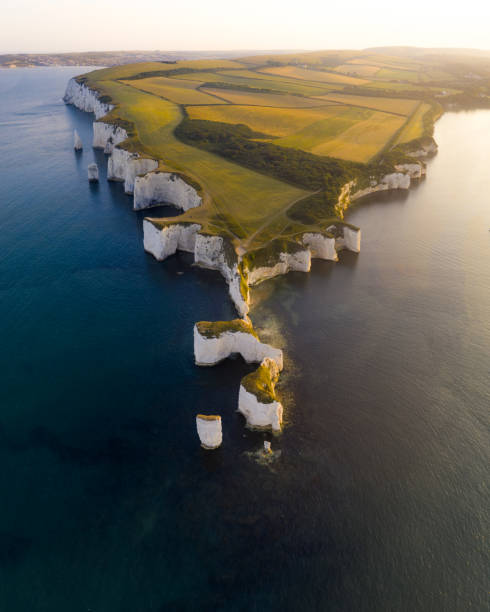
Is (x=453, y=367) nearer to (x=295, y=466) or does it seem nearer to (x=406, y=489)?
(x=406, y=489)

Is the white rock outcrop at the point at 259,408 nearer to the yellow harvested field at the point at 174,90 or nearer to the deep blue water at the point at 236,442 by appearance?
the deep blue water at the point at 236,442

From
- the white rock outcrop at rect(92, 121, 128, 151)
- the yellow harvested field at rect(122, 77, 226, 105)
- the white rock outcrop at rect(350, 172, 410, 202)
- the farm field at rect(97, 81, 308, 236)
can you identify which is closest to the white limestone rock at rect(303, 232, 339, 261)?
the farm field at rect(97, 81, 308, 236)

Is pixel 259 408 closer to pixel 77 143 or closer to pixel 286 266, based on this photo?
pixel 286 266

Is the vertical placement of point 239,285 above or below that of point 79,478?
above

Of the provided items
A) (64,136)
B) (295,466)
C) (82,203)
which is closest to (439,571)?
(295,466)

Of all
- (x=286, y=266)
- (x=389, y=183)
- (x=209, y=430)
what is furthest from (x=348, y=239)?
(x=209, y=430)

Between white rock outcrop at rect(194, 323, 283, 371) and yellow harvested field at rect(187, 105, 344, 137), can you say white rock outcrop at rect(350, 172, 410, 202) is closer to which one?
yellow harvested field at rect(187, 105, 344, 137)

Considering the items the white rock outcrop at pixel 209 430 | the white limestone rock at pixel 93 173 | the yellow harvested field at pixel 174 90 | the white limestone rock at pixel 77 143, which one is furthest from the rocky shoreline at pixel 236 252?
the yellow harvested field at pixel 174 90
